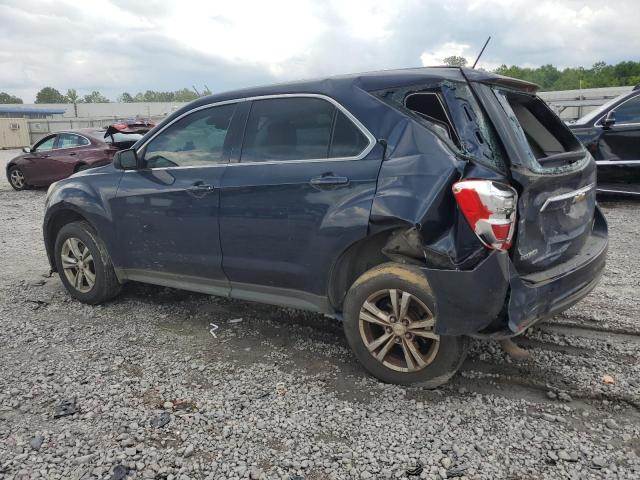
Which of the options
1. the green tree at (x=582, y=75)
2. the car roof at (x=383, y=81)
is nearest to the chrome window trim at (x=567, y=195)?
the car roof at (x=383, y=81)

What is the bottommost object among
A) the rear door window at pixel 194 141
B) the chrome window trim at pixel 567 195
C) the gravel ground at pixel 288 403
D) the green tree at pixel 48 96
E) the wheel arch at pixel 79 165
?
the gravel ground at pixel 288 403

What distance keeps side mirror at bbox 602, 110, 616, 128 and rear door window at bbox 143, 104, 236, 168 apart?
21.3 ft

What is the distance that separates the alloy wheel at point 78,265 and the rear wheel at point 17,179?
395 inches

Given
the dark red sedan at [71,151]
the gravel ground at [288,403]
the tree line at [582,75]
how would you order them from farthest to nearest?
the tree line at [582,75]
the dark red sedan at [71,151]
the gravel ground at [288,403]

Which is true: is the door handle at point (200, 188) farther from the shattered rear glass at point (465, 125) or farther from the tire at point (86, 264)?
the shattered rear glass at point (465, 125)

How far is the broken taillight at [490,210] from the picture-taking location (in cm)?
276

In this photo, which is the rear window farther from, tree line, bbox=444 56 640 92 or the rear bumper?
tree line, bbox=444 56 640 92

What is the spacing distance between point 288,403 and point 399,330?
2.59 feet

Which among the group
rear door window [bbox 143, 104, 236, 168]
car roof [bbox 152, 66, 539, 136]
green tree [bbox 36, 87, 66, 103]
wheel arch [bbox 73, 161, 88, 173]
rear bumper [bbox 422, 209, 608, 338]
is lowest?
wheel arch [bbox 73, 161, 88, 173]

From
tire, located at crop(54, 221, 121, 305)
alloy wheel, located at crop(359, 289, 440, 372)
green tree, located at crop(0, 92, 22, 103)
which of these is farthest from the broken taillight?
green tree, located at crop(0, 92, 22, 103)

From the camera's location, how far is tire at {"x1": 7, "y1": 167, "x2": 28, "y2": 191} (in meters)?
13.5

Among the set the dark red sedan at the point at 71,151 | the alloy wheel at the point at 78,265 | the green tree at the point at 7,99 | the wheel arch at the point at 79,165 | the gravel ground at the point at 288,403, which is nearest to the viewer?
the gravel ground at the point at 288,403

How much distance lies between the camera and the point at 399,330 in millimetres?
3131

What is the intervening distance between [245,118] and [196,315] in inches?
71.7
